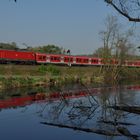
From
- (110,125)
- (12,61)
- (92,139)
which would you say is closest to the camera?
(92,139)

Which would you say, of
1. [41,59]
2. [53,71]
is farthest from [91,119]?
[41,59]

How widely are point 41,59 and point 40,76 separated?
42.2 feet

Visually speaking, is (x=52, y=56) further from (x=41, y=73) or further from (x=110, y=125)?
(x=110, y=125)

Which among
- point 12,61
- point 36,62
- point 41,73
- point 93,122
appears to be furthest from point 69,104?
point 36,62

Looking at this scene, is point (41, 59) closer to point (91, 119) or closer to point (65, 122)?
point (91, 119)

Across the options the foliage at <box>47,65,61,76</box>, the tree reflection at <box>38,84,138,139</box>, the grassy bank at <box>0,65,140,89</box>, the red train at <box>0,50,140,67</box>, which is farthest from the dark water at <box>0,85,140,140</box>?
the red train at <box>0,50,140,67</box>

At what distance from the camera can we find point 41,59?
64.8 metres

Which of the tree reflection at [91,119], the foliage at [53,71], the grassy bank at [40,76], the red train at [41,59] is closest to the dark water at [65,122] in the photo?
the tree reflection at [91,119]

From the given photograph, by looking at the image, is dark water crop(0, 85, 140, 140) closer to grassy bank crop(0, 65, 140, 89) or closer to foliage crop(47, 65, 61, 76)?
grassy bank crop(0, 65, 140, 89)

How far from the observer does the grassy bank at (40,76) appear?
43941mm

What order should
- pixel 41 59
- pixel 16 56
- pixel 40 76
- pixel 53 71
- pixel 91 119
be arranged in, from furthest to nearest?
pixel 41 59 → pixel 16 56 → pixel 53 71 → pixel 40 76 → pixel 91 119

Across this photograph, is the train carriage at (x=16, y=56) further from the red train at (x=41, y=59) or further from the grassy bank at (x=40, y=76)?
the grassy bank at (x=40, y=76)

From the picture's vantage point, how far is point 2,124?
64.9 ft

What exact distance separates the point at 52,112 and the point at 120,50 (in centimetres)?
4610
